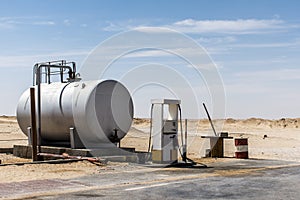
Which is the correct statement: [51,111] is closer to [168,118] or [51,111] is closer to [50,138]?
[50,138]

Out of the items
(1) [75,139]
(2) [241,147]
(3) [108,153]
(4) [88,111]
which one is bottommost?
(3) [108,153]

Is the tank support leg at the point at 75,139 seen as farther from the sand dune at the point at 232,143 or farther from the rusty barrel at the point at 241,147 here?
the rusty barrel at the point at 241,147

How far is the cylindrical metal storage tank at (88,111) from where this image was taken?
17953mm

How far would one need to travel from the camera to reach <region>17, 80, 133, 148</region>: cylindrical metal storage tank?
1795 cm

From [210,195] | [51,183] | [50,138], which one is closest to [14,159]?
[50,138]

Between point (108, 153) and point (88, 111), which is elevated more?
point (88, 111)

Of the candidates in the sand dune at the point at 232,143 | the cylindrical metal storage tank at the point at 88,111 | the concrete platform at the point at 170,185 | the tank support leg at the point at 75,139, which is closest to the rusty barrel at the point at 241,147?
the sand dune at the point at 232,143

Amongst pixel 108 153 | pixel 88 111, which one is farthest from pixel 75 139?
pixel 108 153

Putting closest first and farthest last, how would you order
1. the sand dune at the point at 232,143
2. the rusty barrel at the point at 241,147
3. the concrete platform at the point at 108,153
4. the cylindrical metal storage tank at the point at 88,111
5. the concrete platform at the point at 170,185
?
1. the concrete platform at the point at 170,185
2. the concrete platform at the point at 108,153
3. the cylindrical metal storage tank at the point at 88,111
4. the rusty barrel at the point at 241,147
5. the sand dune at the point at 232,143

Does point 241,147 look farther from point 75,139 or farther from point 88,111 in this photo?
point 75,139

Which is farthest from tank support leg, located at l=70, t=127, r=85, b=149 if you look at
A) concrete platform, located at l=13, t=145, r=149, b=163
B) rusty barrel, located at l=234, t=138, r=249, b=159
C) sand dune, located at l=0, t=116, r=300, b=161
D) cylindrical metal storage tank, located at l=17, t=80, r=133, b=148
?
rusty barrel, located at l=234, t=138, r=249, b=159

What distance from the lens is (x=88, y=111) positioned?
58.5 ft

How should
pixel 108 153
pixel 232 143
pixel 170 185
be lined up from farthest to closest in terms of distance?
1. pixel 232 143
2. pixel 108 153
3. pixel 170 185

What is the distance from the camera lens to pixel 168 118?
16.9 meters
